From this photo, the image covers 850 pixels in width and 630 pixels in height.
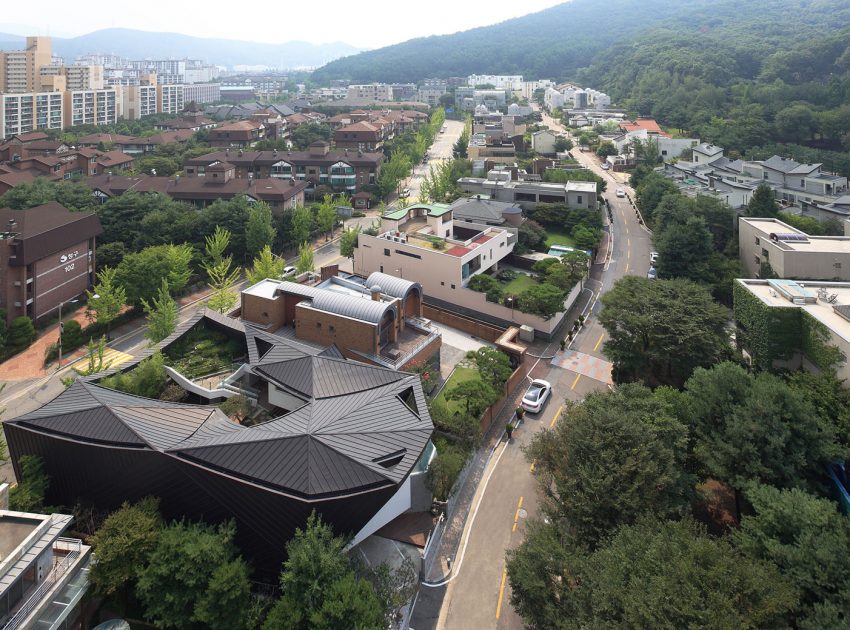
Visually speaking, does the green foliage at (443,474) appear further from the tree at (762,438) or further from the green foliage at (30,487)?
the green foliage at (30,487)

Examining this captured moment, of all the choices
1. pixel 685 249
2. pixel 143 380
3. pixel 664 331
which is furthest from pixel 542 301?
pixel 143 380

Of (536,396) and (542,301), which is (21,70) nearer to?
(542,301)

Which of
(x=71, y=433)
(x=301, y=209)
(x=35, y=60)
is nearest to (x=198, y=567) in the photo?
(x=71, y=433)

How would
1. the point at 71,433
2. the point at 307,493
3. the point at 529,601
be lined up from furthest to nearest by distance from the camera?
1. the point at 71,433
2. the point at 307,493
3. the point at 529,601

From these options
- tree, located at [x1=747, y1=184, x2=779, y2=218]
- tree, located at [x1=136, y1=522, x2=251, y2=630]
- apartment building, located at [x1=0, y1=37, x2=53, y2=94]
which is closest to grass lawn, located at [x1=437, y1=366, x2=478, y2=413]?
A: tree, located at [x1=136, y1=522, x2=251, y2=630]

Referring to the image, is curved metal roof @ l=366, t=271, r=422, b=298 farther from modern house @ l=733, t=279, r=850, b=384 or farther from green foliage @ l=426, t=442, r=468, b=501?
modern house @ l=733, t=279, r=850, b=384

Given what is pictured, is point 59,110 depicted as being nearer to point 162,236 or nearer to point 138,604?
point 162,236
